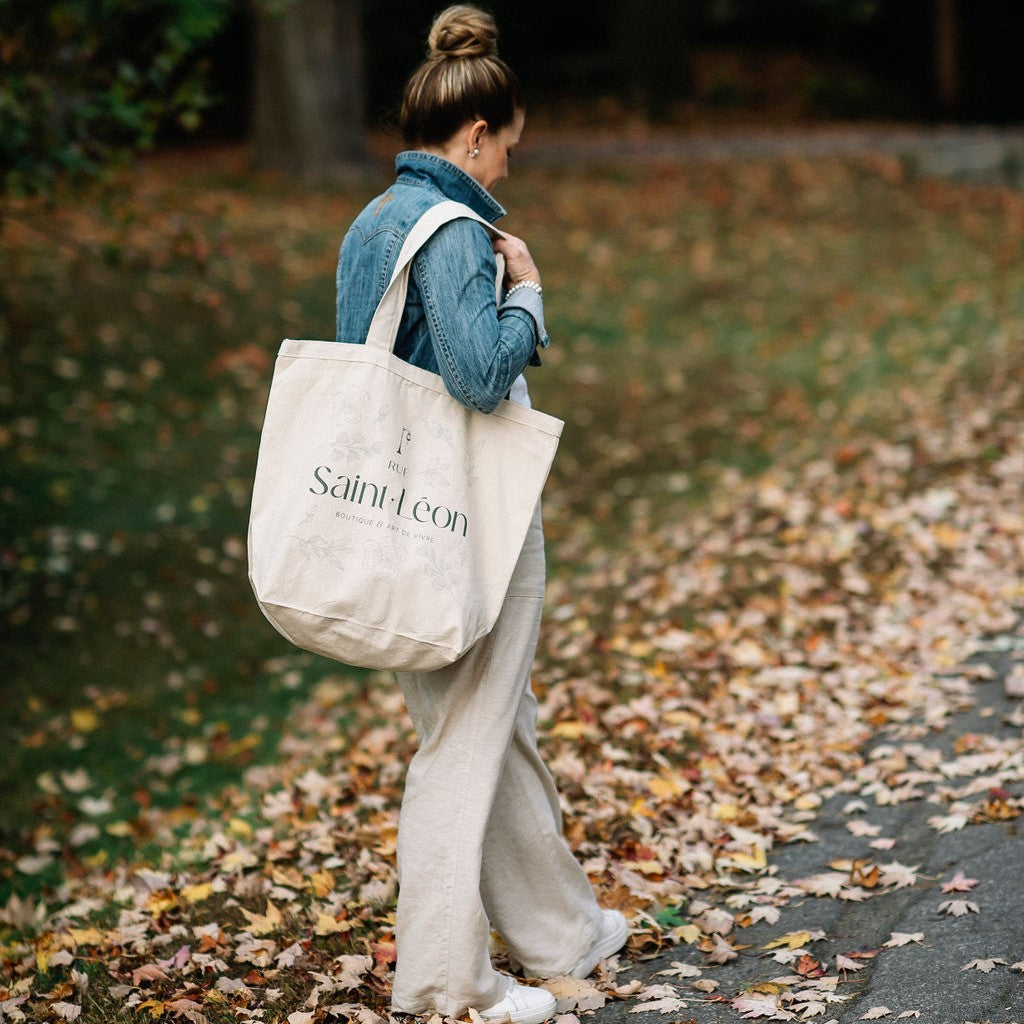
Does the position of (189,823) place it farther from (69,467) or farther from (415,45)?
(415,45)

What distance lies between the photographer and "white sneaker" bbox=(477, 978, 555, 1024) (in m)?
3.07

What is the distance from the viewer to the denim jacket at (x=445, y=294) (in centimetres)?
266

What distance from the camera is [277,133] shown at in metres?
15.4

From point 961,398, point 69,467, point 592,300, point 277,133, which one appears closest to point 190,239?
point 69,467

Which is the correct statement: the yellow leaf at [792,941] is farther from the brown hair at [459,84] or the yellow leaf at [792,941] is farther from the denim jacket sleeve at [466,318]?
the brown hair at [459,84]

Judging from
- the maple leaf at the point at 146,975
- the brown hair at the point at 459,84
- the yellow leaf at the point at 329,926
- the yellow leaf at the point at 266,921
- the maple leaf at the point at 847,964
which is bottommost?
the maple leaf at the point at 146,975

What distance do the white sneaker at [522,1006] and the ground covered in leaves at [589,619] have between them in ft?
0.46

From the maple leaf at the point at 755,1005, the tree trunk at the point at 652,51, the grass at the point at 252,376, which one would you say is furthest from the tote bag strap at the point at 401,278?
the tree trunk at the point at 652,51

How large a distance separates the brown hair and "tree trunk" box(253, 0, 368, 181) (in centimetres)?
1263

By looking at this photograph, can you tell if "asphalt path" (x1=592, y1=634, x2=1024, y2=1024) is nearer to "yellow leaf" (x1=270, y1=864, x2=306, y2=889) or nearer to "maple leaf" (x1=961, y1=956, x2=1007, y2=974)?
"maple leaf" (x1=961, y1=956, x2=1007, y2=974)

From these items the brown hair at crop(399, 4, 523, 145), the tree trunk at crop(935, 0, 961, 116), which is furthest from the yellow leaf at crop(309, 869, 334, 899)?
the tree trunk at crop(935, 0, 961, 116)

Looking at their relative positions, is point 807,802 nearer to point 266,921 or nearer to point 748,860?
point 748,860

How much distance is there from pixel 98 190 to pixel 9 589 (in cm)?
225

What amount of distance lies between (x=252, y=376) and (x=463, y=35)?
7.74m
